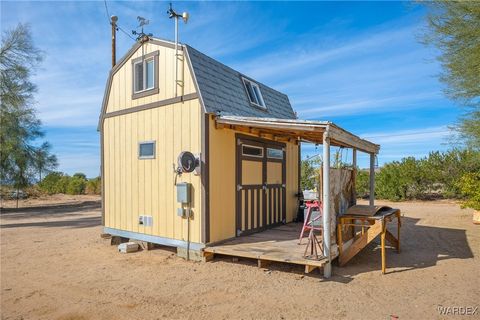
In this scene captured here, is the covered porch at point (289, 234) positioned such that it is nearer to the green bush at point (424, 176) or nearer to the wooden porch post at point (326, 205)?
the wooden porch post at point (326, 205)

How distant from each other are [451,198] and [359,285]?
665 inches

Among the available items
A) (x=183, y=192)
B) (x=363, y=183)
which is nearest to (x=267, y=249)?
(x=183, y=192)

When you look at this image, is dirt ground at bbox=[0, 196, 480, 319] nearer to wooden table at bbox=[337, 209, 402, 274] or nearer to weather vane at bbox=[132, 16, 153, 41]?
wooden table at bbox=[337, 209, 402, 274]

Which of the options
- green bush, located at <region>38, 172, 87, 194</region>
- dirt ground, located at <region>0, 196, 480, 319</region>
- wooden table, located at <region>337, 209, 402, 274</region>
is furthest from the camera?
green bush, located at <region>38, 172, 87, 194</region>

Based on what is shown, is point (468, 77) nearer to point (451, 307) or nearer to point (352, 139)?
point (352, 139)

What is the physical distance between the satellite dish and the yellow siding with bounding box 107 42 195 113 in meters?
1.35

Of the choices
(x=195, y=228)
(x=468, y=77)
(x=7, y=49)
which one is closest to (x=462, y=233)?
(x=468, y=77)

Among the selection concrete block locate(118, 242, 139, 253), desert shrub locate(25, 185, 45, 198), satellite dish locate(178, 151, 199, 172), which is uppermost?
satellite dish locate(178, 151, 199, 172)

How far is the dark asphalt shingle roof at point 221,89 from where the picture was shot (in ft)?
A: 22.4

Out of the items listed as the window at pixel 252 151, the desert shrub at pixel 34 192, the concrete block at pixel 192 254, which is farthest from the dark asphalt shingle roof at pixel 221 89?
the desert shrub at pixel 34 192

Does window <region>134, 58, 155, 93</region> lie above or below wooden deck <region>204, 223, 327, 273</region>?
above

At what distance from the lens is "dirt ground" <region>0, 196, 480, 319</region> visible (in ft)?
13.7

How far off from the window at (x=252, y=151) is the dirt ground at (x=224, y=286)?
2.54 m

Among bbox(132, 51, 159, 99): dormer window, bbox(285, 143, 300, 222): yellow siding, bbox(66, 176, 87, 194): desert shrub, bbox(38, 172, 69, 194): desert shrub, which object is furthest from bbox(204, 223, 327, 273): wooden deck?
bbox(66, 176, 87, 194): desert shrub
